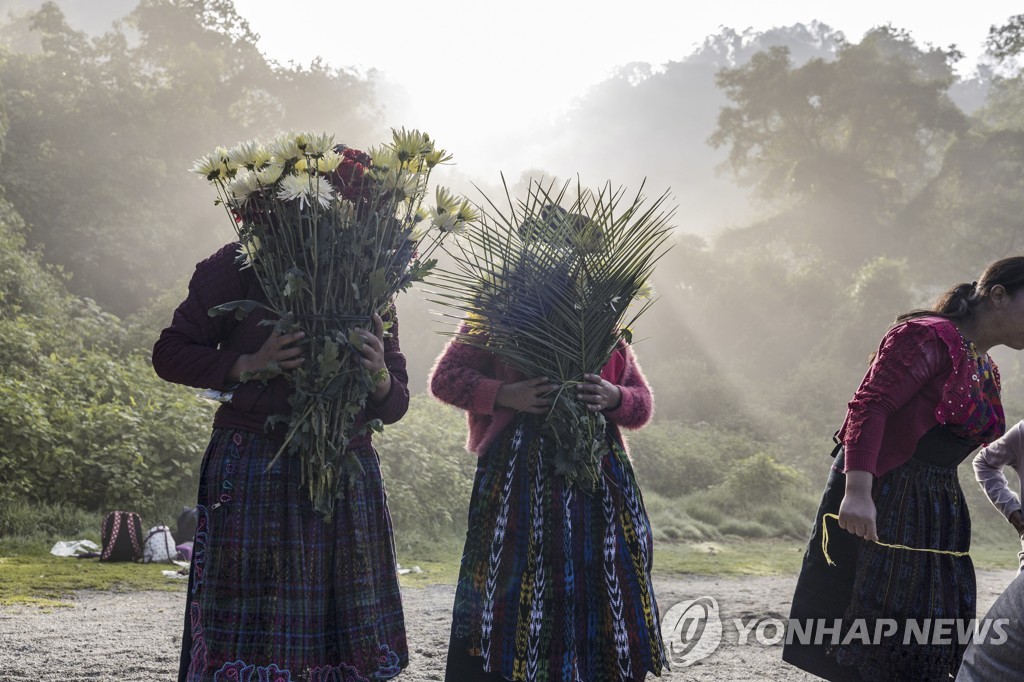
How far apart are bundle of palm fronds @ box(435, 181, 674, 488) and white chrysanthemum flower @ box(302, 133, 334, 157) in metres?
0.64

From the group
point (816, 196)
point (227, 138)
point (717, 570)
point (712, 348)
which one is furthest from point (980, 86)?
point (717, 570)

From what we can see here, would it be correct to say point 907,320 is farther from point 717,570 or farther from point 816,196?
point 816,196

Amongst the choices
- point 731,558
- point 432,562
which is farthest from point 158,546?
point 731,558

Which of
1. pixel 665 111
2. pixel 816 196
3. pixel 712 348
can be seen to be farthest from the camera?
pixel 665 111

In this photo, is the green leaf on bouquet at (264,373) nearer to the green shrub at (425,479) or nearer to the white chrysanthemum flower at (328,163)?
the white chrysanthemum flower at (328,163)

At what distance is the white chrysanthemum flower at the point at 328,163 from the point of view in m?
2.19

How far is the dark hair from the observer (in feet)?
9.15

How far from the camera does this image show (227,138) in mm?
18406

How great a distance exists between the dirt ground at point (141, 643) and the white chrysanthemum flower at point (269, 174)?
7.29 ft

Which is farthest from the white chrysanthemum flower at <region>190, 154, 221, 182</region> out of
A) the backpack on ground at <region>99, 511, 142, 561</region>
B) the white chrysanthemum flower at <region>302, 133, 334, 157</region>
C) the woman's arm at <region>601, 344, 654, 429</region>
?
the backpack on ground at <region>99, 511, 142, 561</region>

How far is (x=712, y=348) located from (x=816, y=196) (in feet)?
20.4

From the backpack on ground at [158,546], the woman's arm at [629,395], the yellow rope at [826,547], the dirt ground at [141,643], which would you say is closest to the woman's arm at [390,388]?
the woman's arm at [629,395]

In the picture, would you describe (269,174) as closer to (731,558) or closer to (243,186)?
(243,186)

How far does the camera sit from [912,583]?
275 centimetres
